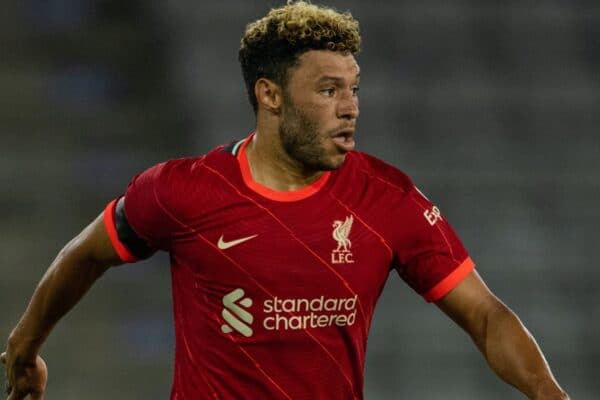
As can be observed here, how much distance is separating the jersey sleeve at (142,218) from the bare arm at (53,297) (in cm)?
4

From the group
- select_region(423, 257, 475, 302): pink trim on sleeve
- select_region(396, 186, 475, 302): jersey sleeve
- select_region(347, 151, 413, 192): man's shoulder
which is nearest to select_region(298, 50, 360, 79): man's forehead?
select_region(347, 151, 413, 192): man's shoulder

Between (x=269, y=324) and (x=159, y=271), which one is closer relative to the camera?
(x=269, y=324)

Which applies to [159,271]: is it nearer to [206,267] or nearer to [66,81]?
[66,81]

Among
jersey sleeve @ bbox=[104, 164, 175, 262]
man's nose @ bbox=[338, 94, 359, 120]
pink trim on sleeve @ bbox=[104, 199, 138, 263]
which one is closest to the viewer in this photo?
man's nose @ bbox=[338, 94, 359, 120]

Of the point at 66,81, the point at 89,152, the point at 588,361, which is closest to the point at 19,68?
the point at 66,81

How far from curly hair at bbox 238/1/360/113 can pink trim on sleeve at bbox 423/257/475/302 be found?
575 millimetres

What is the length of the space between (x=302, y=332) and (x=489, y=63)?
5229 millimetres

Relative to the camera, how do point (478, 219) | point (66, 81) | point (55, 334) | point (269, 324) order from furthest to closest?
point (66, 81), point (478, 219), point (55, 334), point (269, 324)

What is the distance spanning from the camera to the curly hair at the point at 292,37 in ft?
9.08

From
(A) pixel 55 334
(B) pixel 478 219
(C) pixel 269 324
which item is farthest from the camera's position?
(B) pixel 478 219

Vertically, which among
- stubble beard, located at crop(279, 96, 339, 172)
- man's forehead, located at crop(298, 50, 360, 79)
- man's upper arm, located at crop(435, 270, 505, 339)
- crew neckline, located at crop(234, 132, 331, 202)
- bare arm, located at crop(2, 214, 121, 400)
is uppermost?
man's forehead, located at crop(298, 50, 360, 79)

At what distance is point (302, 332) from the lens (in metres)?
2.76

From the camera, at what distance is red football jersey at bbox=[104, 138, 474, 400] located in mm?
2764

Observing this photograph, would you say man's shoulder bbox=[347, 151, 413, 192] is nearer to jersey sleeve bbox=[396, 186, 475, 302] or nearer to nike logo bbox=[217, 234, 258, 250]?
jersey sleeve bbox=[396, 186, 475, 302]
